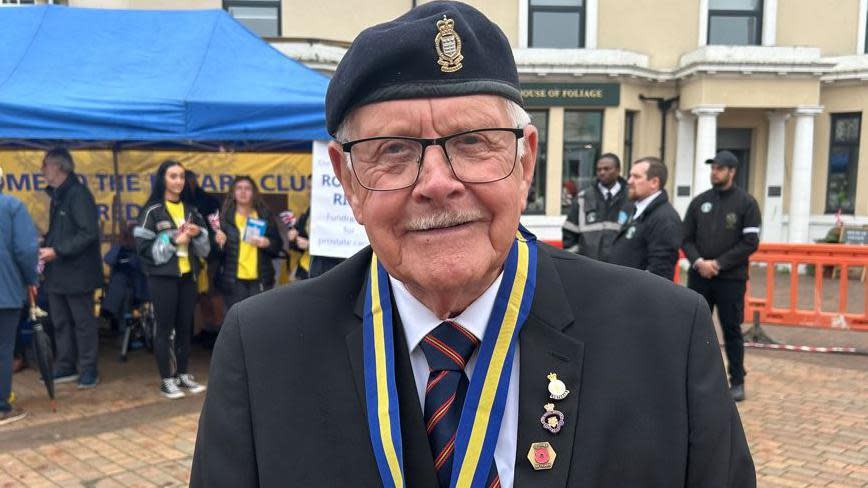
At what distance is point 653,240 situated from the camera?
17.7 feet

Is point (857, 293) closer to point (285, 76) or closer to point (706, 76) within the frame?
point (706, 76)

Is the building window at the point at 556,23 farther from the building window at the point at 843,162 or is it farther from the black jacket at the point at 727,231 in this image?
the black jacket at the point at 727,231

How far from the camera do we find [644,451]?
120cm

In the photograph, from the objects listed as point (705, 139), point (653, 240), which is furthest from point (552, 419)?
point (705, 139)

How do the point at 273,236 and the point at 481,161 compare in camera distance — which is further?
the point at 273,236

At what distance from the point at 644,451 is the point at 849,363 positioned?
23.6ft

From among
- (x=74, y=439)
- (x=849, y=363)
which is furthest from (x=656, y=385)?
(x=849, y=363)

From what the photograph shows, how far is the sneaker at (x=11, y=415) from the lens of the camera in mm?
5160

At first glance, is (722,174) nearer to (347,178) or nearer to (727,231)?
(727,231)

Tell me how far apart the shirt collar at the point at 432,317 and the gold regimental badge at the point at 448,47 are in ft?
1.44

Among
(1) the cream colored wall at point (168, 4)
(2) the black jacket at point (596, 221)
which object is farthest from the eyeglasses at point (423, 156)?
(1) the cream colored wall at point (168, 4)

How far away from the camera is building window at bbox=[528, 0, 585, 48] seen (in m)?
16.9

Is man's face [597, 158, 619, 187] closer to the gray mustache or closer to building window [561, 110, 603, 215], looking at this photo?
the gray mustache

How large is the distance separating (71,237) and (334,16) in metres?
11.9
